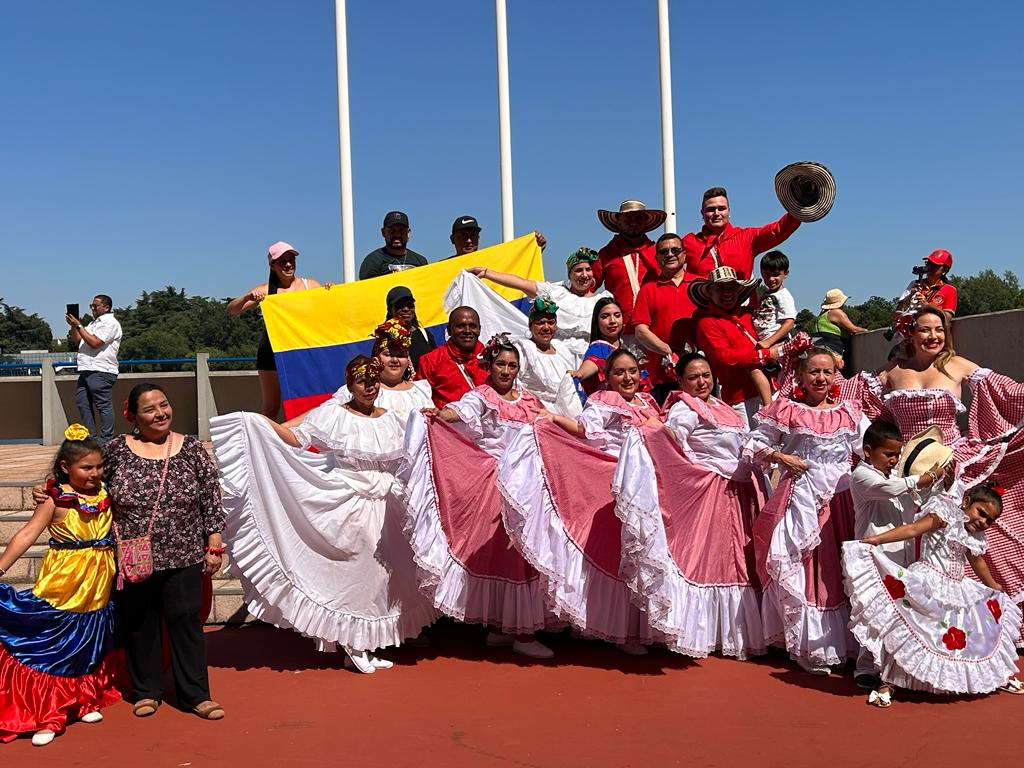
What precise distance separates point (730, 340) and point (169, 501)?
3.72 m

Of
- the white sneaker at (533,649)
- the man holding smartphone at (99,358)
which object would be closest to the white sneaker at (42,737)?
the white sneaker at (533,649)

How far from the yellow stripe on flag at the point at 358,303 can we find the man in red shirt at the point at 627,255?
55.0 inches

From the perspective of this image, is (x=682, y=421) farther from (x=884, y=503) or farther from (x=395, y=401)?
(x=395, y=401)

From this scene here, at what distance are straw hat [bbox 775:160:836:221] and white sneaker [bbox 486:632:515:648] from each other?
145 inches

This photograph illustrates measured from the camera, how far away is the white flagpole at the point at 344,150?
11.3 meters

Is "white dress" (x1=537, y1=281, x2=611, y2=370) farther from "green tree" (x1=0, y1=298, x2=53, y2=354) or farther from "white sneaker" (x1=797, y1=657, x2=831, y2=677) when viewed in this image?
"green tree" (x1=0, y1=298, x2=53, y2=354)

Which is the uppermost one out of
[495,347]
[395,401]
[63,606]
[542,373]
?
[495,347]

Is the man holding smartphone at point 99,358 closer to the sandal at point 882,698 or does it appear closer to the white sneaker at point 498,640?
the white sneaker at point 498,640

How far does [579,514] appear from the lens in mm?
5832

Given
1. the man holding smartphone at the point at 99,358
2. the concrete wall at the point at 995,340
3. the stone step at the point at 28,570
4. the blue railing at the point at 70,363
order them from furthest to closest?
the blue railing at the point at 70,363, the man holding smartphone at the point at 99,358, the concrete wall at the point at 995,340, the stone step at the point at 28,570

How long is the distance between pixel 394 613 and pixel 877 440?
2983 millimetres

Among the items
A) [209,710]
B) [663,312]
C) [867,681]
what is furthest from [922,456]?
[209,710]

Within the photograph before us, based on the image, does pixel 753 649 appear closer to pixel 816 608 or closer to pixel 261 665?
pixel 816 608

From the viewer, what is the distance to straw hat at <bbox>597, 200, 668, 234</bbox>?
25.2 ft
